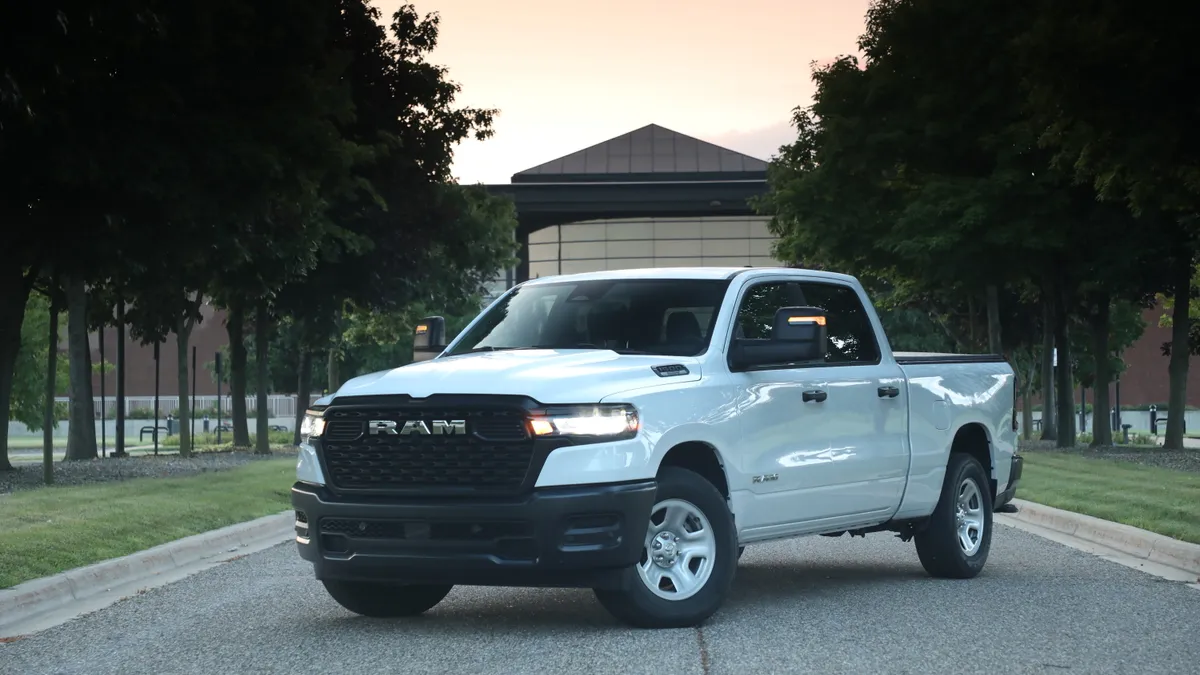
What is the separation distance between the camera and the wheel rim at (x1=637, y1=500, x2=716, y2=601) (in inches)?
356

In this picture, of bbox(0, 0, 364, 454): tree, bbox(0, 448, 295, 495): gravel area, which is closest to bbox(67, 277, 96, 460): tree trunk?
bbox(0, 448, 295, 495): gravel area

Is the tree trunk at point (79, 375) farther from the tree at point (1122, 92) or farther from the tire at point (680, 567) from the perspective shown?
the tire at point (680, 567)

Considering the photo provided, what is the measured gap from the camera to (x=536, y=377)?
28.9ft

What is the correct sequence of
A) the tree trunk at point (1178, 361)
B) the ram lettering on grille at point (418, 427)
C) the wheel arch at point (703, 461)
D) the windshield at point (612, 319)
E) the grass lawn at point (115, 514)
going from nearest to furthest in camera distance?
1. the ram lettering on grille at point (418, 427)
2. the wheel arch at point (703, 461)
3. the windshield at point (612, 319)
4. the grass lawn at point (115, 514)
5. the tree trunk at point (1178, 361)

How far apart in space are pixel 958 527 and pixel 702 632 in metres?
3.59

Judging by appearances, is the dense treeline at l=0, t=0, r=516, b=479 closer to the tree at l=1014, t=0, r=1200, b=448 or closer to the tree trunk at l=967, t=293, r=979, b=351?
the tree at l=1014, t=0, r=1200, b=448

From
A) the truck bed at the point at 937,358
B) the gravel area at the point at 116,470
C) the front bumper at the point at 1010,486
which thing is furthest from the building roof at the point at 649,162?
the truck bed at the point at 937,358

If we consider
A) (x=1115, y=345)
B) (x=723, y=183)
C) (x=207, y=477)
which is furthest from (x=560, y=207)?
(x=207, y=477)

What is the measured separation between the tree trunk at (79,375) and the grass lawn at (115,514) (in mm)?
6534

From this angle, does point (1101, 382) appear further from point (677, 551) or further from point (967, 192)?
point (677, 551)

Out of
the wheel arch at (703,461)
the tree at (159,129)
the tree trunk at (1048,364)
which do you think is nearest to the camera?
the wheel arch at (703,461)

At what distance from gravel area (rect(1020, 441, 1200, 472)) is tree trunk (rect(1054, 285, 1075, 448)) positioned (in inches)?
17.9

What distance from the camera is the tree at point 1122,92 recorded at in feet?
67.6

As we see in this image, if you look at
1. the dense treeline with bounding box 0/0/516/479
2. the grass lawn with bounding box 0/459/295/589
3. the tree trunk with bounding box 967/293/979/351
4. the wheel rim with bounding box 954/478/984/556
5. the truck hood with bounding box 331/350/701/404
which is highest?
the dense treeline with bounding box 0/0/516/479
